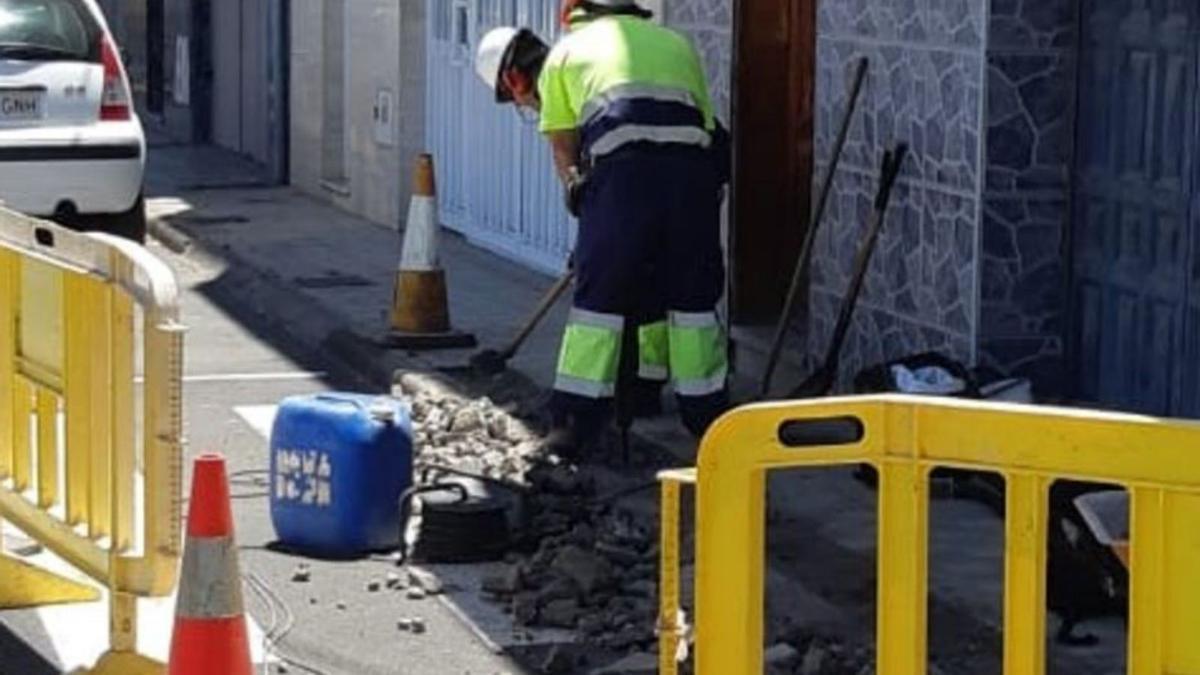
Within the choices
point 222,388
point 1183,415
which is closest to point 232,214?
point 222,388

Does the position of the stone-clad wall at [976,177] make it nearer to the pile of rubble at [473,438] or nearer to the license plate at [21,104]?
the pile of rubble at [473,438]

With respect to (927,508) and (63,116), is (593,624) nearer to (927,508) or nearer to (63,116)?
(927,508)

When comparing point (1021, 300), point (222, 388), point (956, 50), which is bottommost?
point (222, 388)

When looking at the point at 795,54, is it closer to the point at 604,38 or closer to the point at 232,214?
the point at 604,38

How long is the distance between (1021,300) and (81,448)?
3.81 metres

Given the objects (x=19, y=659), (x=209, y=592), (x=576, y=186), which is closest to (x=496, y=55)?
(x=576, y=186)

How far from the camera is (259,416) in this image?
11883mm

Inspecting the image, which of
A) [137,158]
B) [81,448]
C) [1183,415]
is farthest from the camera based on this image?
[137,158]

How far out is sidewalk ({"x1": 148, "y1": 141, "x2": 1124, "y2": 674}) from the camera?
27.1 feet

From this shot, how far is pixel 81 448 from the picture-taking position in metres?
7.44

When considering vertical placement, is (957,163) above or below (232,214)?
above

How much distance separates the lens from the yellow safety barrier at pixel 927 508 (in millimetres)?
4918

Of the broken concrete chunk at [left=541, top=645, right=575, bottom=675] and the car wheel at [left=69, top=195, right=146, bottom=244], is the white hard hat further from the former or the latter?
the car wheel at [left=69, top=195, right=146, bottom=244]

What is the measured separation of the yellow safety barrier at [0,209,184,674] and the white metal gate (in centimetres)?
729
